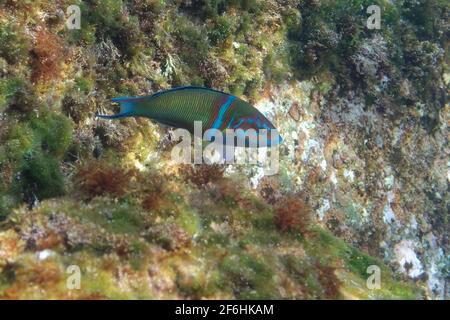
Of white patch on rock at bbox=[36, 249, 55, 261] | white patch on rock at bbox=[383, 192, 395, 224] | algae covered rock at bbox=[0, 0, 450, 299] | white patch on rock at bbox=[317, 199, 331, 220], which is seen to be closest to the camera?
white patch on rock at bbox=[36, 249, 55, 261]

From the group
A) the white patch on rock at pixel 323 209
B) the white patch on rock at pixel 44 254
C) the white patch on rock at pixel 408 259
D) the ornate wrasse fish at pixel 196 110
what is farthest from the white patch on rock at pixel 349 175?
the white patch on rock at pixel 44 254

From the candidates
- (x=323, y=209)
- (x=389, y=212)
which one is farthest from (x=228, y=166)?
(x=389, y=212)

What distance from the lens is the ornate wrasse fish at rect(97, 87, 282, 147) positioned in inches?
129

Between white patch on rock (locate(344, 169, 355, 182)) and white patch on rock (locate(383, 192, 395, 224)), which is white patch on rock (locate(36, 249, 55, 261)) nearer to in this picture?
white patch on rock (locate(344, 169, 355, 182))

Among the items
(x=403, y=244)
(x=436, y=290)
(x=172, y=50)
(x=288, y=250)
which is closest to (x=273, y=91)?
(x=172, y=50)

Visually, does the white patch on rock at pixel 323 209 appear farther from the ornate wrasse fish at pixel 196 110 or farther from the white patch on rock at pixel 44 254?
the white patch on rock at pixel 44 254

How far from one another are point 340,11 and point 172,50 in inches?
166

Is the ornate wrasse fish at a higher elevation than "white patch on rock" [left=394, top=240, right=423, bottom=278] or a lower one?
higher

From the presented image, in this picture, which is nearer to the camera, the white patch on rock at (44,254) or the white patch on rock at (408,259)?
the white patch on rock at (44,254)

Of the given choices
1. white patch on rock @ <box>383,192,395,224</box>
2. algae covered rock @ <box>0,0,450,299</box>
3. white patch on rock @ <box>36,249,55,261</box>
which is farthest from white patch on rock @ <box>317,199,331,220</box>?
white patch on rock @ <box>36,249,55,261</box>

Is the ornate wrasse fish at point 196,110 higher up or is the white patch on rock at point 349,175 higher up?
the ornate wrasse fish at point 196,110

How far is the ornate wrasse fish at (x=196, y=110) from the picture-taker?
10.7ft

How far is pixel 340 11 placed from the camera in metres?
8.29
